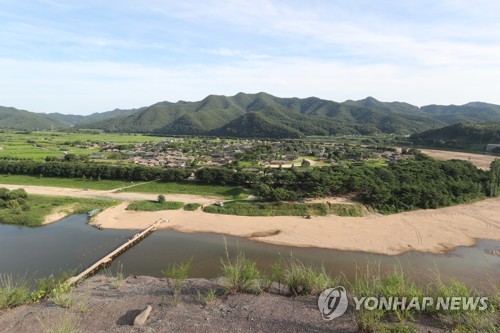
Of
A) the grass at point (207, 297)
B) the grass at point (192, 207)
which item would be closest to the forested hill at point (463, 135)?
the grass at point (192, 207)

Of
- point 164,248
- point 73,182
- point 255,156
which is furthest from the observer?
point 255,156

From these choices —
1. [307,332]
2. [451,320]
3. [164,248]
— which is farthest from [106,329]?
[164,248]

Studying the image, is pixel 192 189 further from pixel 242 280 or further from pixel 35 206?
pixel 242 280

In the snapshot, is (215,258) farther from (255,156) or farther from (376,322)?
(255,156)

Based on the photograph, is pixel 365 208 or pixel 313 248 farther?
pixel 365 208

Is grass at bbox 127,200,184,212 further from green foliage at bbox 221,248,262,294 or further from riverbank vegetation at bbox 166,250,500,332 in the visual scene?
green foliage at bbox 221,248,262,294

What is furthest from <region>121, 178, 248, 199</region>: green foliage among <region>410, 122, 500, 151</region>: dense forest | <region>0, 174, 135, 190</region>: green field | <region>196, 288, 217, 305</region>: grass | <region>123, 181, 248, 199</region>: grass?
<region>410, 122, 500, 151</region>: dense forest

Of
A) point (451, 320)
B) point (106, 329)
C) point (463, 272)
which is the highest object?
point (451, 320)

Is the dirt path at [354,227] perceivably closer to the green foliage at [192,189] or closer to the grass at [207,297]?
the green foliage at [192,189]
